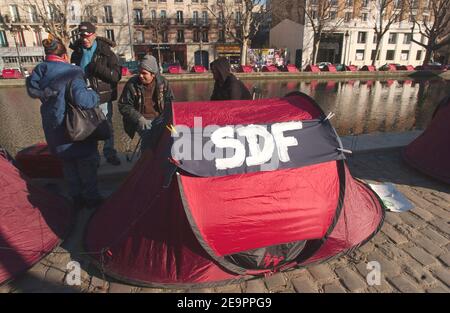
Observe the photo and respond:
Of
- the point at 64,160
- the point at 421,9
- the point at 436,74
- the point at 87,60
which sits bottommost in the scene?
the point at 436,74

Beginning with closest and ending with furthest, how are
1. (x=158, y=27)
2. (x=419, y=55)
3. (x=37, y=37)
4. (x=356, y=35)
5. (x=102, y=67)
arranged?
(x=102, y=67) → (x=37, y=37) → (x=158, y=27) → (x=356, y=35) → (x=419, y=55)

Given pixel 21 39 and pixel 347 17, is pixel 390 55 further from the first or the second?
pixel 21 39

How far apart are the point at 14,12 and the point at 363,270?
48204mm

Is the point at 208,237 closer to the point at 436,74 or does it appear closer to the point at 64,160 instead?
the point at 64,160

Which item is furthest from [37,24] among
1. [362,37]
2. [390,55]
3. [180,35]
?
[390,55]

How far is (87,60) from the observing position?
4746mm

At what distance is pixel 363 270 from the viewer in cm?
325

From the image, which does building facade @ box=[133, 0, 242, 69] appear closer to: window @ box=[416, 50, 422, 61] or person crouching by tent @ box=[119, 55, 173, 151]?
window @ box=[416, 50, 422, 61]

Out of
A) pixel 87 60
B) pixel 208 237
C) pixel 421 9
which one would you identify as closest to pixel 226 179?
pixel 208 237

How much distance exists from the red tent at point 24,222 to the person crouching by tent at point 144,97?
1475mm

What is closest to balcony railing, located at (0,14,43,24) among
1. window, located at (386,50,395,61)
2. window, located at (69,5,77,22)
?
window, located at (69,5,77,22)

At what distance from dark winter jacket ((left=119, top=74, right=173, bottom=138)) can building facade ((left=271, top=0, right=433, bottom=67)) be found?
42827mm

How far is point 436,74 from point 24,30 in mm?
49770

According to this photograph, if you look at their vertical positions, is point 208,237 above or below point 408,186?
above
